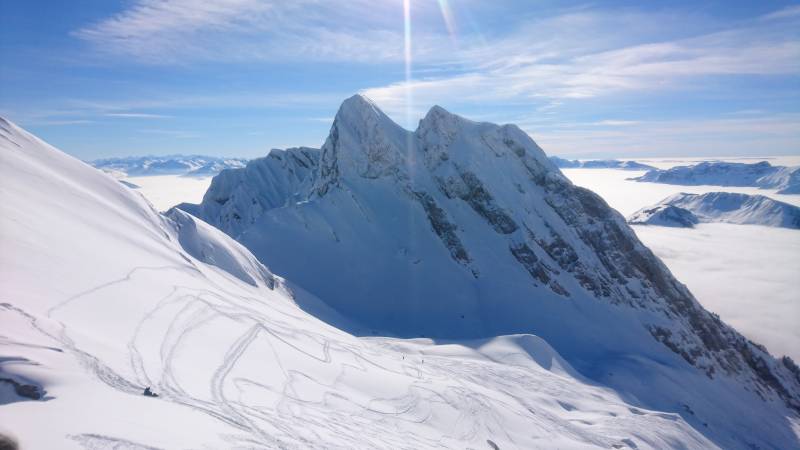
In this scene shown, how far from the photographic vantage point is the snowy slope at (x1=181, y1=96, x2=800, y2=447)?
197ft

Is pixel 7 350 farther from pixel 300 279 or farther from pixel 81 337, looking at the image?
pixel 300 279

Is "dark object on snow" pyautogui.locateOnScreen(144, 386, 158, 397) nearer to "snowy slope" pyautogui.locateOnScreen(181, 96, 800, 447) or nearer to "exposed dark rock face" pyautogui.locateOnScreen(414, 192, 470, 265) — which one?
"snowy slope" pyautogui.locateOnScreen(181, 96, 800, 447)

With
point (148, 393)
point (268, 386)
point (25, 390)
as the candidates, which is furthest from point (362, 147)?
point (25, 390)

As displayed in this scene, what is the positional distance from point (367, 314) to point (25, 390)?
50.0m

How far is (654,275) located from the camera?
75.8 m

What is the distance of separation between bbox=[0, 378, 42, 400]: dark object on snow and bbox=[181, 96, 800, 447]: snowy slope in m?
47.6

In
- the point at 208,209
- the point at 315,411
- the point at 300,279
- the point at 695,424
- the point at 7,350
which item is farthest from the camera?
the point at 208,209

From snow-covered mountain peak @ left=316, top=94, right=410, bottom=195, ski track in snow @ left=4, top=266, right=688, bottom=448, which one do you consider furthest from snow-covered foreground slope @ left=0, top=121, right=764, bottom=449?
snow-covered mountain peak @ left=316, top=94, right=410, bottom=195

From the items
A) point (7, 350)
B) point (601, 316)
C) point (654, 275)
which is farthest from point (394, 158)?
point (7, 350)

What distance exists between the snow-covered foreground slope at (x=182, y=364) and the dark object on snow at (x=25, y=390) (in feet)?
0.38

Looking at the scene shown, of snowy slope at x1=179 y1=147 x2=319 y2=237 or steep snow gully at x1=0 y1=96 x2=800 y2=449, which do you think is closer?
steep snow gully at x1=0 y1=96 x2=800 y2=449

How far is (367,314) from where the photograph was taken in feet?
192

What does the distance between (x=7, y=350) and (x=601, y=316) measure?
69.2 m

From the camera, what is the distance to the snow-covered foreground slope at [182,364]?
34.7ft
